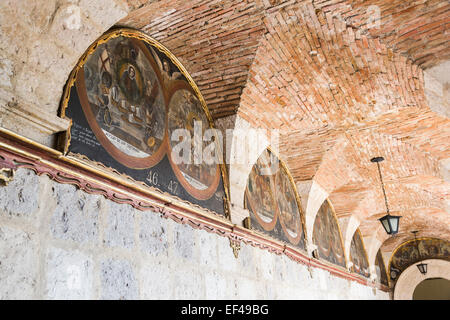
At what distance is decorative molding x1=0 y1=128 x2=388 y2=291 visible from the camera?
228cm

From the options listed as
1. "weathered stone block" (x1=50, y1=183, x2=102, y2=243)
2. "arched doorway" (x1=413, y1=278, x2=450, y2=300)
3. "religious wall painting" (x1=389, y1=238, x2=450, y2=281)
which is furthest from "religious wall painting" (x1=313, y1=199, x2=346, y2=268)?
"arched doorway" (x1=413, y1=278, x2=450, y2=300)

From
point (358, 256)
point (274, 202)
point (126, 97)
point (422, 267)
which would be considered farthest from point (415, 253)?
point (126, 97)

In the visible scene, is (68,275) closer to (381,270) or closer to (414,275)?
(381,270)

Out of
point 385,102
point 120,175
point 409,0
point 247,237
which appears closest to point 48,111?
point 120,175

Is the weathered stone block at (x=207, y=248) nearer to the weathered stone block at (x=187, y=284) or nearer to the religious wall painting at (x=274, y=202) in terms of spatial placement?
the weathered stone block at (x=187, y=284)

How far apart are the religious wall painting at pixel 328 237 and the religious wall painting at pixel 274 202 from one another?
108cm

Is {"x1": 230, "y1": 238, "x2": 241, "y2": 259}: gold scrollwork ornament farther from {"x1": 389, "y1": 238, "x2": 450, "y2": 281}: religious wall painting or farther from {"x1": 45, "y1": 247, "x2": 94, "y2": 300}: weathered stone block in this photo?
{"x1": 389, "y1": 238, "x2": 450, "y2": 281}: religious wall painting

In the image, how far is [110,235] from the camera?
9.30 ft

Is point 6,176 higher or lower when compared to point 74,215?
higher

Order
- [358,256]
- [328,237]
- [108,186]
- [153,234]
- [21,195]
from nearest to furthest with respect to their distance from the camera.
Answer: [21,195], [108,186], [153,234], [328,237], [358,256]

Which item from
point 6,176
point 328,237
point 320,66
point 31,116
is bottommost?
point 6,176

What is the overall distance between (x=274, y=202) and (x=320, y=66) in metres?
2.45

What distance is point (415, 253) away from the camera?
45.4 feet
